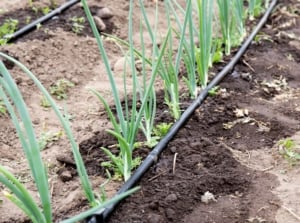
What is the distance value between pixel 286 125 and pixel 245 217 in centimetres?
75

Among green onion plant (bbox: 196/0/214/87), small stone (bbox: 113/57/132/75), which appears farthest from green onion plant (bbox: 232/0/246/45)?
small stone (bbox: 113/57/132/75)

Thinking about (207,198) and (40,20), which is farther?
(40,20)

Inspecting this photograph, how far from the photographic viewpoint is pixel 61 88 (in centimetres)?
281

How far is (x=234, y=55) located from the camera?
3109 mm

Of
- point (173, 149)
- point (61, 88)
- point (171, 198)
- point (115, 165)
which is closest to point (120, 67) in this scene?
point (61, 88)

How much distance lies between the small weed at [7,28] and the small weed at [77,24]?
366 millimetres

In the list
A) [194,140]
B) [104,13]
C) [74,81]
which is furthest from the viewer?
[104,13]

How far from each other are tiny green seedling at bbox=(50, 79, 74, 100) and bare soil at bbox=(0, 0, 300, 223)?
3 centimetres

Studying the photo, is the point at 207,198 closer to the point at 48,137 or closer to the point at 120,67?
the point at 48,137

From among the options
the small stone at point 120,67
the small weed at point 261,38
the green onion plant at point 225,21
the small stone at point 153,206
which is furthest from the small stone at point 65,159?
the small weed at point 261,38

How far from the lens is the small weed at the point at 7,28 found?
3.18 m

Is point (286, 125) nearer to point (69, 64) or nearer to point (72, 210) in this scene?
point (72, 210)

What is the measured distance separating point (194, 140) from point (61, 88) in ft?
3.03

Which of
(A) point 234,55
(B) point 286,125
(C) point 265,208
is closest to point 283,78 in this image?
(A) point 234,55
